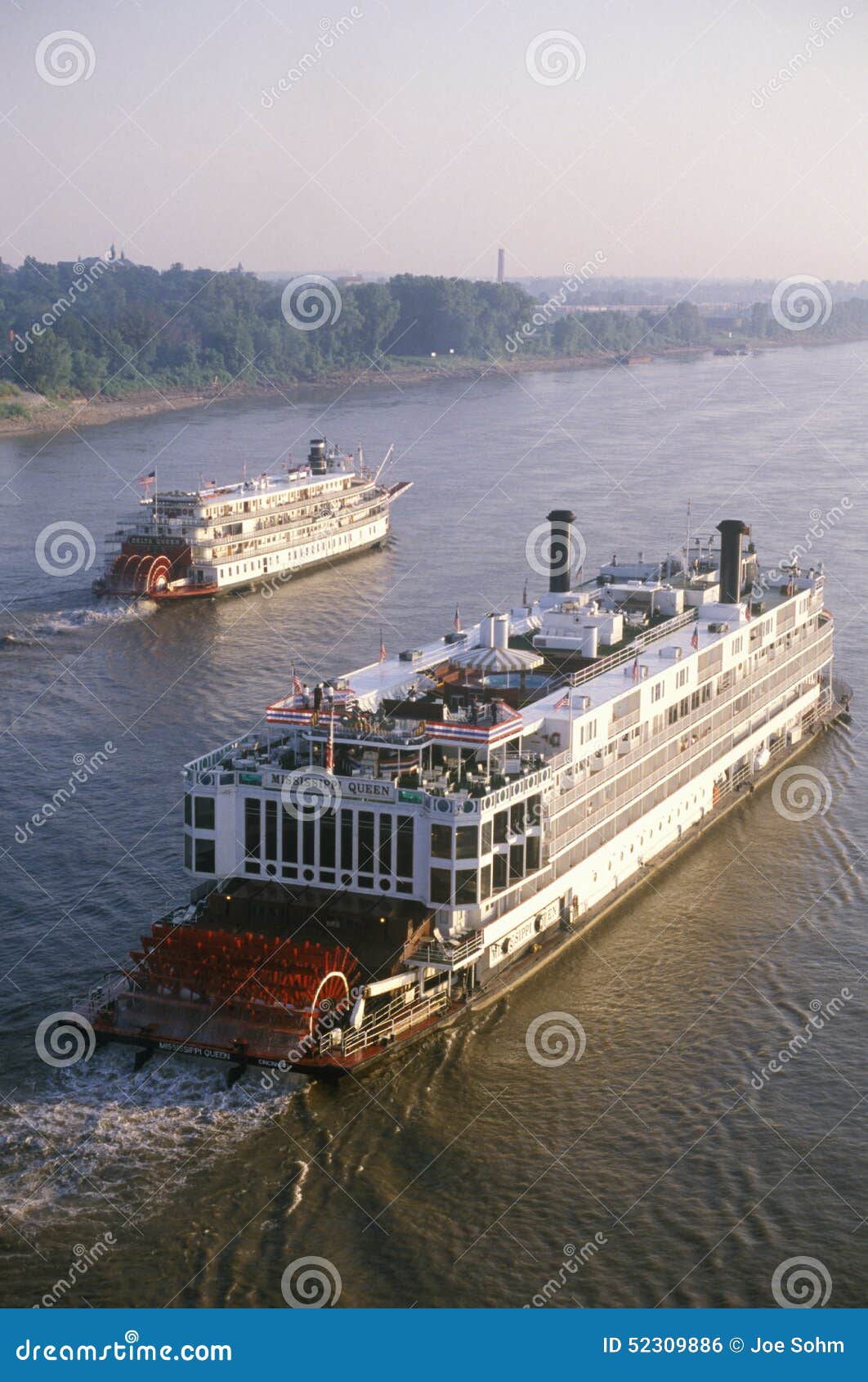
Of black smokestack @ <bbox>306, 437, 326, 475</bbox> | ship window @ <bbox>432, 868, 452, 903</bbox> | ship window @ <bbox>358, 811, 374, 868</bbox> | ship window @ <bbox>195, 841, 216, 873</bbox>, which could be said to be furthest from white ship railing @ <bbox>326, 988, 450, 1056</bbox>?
black smokestack @ <bbox>306, 437, 326, 475</bbox>

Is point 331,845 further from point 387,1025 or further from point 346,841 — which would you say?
point 387,1025

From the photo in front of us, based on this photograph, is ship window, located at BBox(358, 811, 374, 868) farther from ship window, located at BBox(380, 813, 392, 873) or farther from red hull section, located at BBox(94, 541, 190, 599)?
red hull section, located at BBox(94, 541, 190, 599)

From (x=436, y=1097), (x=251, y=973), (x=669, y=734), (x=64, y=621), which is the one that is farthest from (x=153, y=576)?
(x=436, y=1097)

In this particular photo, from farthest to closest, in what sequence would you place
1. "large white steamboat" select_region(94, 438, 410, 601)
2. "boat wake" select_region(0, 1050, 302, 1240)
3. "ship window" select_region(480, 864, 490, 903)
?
1. "large white steamboat" select_region(94, 438, 410, 601)
2. "ship window" select_region(480, 864, 490, 903)
3. "boat wake" select_region(0, 1050, 302, 1240)

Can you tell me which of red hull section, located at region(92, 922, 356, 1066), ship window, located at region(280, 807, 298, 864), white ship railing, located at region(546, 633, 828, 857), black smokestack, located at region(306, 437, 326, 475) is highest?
black smokestack, located at region(306, 437, 326, 475)

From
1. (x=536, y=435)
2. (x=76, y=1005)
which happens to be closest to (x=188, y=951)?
(x=76, y=1005)

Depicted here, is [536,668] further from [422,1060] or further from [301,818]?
[422,1060]

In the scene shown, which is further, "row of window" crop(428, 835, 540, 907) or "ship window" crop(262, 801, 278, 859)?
"ship window" crop(262, 801, 278, 859)
